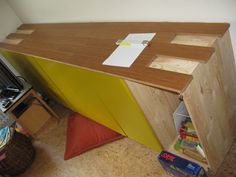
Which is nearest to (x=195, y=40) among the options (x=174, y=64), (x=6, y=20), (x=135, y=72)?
(x=174, y=64)

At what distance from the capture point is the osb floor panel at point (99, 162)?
1790 mm

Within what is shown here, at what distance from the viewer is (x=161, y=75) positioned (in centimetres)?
110

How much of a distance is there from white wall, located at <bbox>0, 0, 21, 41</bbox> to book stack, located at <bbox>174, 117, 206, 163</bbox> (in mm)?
2250

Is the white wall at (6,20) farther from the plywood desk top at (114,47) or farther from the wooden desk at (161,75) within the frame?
the wooden desk at (161,75)

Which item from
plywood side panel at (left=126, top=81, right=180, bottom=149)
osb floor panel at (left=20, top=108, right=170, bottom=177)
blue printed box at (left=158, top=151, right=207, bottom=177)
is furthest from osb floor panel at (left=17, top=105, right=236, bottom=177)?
plywood side panel at (left=126, top=81, right=180, bottom=149)

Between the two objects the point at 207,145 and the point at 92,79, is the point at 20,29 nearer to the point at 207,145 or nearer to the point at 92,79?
the point at 92,79

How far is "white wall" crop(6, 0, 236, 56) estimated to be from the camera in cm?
118

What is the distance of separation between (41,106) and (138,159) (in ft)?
4.26

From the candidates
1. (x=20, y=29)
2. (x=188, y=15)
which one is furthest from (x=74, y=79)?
(x=20, y=29)

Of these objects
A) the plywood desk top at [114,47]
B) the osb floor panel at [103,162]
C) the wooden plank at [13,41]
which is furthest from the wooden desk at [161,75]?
the wooden plank at [13,41]

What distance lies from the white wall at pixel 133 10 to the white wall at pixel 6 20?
1.06 ft

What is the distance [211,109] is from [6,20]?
253cm

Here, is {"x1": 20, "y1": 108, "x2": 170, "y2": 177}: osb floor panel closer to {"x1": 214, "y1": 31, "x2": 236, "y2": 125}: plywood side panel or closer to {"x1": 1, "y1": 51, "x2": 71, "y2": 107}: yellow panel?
{"x1": 1, "y1": 51, "x2": 71, "y2": 107}: yellow panel

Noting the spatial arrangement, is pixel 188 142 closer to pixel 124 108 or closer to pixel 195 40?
pixel 124 108
